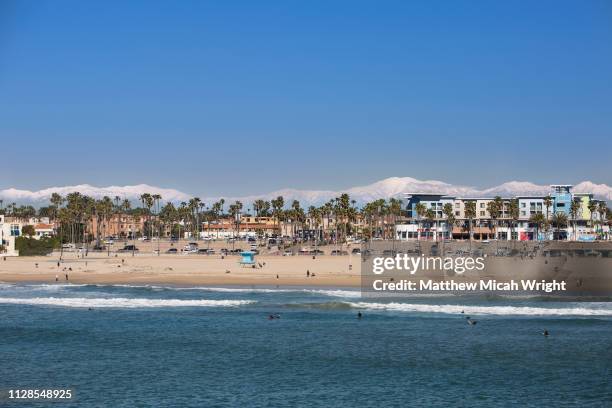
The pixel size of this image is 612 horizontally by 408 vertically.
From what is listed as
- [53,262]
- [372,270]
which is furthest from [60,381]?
[53,262]

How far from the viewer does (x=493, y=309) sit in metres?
60.9

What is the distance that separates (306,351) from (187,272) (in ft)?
156

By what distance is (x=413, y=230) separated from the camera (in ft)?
591

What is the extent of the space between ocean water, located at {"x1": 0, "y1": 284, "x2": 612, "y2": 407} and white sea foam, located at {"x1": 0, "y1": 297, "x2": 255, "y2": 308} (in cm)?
16

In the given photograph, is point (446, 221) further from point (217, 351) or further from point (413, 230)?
point (217, 351)

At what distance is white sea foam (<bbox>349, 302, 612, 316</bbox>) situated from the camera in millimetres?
58875

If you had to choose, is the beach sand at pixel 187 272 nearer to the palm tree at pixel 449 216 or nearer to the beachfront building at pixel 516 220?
the palm tree at pixel 449 216

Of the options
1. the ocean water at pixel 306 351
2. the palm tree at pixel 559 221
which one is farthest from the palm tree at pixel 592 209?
the ocean water at pixel 306 351

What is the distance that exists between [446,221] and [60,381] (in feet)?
488

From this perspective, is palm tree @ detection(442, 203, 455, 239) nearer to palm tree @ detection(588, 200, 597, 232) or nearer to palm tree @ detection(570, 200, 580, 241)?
palm tree @ detection(570, 200, 580, 241)

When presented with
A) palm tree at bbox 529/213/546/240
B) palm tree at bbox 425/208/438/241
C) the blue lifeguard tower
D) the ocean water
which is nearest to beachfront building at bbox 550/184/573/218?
palm tree at bbox 529/213/546/240

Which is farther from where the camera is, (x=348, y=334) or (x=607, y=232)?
A: (x=607, y=232)

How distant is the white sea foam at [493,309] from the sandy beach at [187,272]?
628 inches

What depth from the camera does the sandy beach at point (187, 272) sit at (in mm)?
81812
